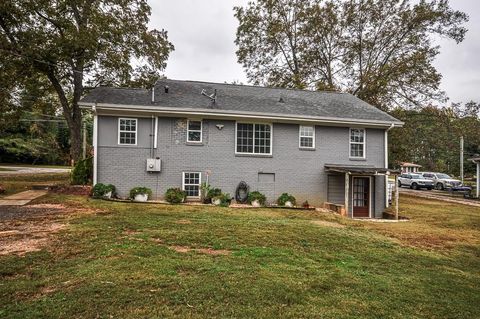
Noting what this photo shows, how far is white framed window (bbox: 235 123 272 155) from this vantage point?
14.6 m

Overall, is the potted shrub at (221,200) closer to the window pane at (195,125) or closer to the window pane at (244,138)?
the window pane at (244,138)

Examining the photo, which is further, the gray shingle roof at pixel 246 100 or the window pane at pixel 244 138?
the window pane at pixel 244 138

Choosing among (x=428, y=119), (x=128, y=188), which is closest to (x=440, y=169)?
(x=428, y=119)

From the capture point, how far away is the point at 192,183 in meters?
14.2

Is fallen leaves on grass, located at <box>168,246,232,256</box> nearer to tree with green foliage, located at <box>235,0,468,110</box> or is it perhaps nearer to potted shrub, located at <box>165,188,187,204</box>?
potted shrub, located at <box>165,188,187,204</box>

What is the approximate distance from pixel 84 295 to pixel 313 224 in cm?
745

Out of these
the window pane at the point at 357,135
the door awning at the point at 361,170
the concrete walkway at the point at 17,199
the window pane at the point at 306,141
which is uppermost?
the window pane at the point at 357,135

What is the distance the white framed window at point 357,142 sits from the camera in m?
15.4

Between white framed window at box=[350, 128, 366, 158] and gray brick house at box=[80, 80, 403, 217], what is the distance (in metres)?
0.05

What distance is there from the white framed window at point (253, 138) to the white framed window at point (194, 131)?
172 centimetres

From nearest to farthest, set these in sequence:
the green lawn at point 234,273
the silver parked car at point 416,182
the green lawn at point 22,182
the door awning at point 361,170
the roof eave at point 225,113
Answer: the green lawn at point 234,273, the roof eave at point 225,113, the door awning at point 361,170, the green lawn at point 22,182, the silver parked car at point 416,182

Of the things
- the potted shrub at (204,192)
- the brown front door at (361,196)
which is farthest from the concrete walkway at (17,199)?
the brown front door at (361,196)

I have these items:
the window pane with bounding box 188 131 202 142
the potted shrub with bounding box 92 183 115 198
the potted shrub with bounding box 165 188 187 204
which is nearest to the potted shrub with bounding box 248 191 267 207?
the potted shrub with bounding box 165 188 187 204

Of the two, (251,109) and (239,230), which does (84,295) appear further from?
(251,109)
